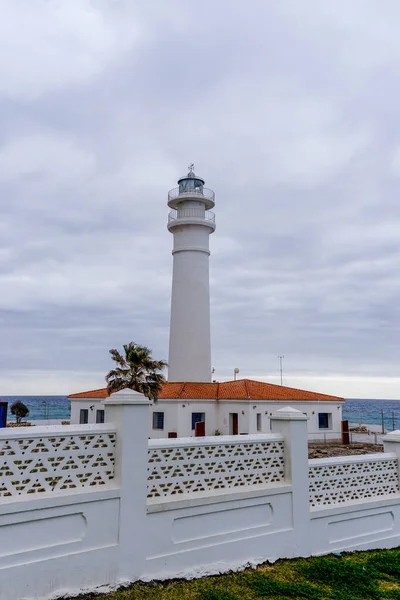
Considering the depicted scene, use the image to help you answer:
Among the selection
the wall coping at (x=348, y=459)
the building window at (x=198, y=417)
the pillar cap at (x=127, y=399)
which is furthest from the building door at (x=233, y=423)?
the pillar cap at (x=127, y=399)

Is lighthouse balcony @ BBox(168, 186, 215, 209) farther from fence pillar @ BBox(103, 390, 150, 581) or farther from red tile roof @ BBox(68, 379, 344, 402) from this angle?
fence pillar @ BBox(103, 390, 150, 581)

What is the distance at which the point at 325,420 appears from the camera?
78.5 ft

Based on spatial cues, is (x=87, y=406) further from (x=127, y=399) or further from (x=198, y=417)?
(x=127, y=399)

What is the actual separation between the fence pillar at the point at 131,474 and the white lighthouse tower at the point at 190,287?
1819 cm

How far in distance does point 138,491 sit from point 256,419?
16398 mm

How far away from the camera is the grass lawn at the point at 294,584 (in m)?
5.12

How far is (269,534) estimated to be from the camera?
6.39 m

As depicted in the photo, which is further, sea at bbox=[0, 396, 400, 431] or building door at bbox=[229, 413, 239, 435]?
sea at bbox=[0, 396, 400, 431]

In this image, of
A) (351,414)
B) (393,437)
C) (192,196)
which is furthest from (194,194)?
(351,414)

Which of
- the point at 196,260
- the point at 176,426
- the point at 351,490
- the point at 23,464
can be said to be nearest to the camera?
the point at 23,464

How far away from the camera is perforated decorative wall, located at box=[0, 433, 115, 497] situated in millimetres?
4805

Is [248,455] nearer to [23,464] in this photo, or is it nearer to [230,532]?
[230,532]

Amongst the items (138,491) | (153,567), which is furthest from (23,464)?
(153,567)

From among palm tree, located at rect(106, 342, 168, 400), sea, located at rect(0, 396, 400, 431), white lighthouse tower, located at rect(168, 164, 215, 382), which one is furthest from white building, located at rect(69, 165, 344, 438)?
sea, located at rect(0, 396, 400, 431)
